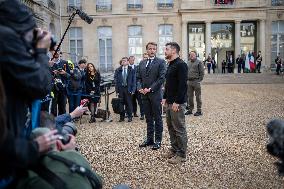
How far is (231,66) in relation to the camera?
106 ft

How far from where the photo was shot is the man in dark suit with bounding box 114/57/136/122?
9.73m

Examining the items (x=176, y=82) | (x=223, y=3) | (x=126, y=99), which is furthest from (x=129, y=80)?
(x=223, y=3)

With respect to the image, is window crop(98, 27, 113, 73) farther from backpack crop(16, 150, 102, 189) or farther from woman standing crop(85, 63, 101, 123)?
backpack crop(16, 150, 102, 189)

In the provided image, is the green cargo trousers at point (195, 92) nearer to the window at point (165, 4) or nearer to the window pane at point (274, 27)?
the window at point (165, 4)

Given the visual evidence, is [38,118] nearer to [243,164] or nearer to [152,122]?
[243,164]

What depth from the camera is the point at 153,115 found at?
21.0ft

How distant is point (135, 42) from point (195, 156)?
89.0 ft

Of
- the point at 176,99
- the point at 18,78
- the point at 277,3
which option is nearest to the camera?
the point at 18,78

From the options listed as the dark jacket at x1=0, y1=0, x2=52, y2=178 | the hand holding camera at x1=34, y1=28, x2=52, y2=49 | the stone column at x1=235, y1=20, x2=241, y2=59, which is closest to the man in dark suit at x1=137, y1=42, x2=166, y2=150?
the hand holding camera at x1=34, y1=28, x2=52, y2=49

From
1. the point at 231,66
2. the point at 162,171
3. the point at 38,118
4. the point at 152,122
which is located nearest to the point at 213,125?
the point at 152,122

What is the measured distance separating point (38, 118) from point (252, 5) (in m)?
31.8

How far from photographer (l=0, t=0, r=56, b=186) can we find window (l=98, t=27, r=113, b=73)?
30.7 m

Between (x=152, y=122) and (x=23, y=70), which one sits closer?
(x=23, y=70)

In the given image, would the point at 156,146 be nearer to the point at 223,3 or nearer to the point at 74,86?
the point at 74,86
